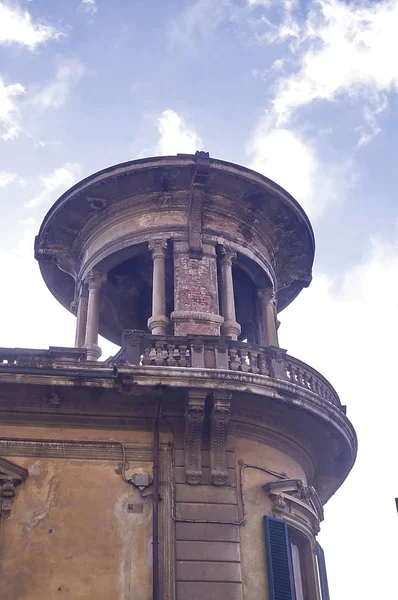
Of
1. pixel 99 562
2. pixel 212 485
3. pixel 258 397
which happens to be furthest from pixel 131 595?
pixel 258 397

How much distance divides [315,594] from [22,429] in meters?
6.43

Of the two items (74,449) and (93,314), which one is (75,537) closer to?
(74,449)

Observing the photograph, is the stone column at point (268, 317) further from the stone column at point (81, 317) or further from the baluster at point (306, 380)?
the stone column at point (81, 317)

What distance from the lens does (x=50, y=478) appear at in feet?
44.4

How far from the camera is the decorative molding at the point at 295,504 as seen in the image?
14023 millimetres

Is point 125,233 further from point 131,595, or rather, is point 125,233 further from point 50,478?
point 131,595

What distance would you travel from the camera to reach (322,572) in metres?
15.2

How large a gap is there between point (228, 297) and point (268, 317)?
1671 mm

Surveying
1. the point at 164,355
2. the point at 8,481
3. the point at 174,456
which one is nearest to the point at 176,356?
the point at 164,355

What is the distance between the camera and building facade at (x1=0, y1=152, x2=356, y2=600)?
12719 millimetres

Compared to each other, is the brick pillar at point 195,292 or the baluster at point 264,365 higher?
the brick pillar at point 195,292

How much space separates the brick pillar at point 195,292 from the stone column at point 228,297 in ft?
0.83

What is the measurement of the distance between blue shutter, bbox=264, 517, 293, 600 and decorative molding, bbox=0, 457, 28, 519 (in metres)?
4.53

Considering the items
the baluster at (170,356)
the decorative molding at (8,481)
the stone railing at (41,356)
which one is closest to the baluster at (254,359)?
the baluster at (170,356)
